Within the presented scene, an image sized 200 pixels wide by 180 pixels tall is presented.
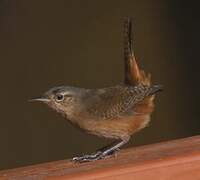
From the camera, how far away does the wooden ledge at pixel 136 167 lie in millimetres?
2074

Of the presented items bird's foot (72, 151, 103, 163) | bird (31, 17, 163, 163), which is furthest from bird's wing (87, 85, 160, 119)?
bird's foot (72, 151, 103, 163)

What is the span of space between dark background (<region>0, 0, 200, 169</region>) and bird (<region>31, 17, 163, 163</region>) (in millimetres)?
88

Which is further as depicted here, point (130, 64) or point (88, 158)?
point (130, 64)

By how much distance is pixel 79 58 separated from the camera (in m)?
2.64

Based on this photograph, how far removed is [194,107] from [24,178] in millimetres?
737

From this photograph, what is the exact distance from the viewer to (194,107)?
8.96 ft

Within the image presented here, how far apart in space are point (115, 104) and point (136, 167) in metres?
0.49

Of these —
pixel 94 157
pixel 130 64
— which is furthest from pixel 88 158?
pixel 130 64

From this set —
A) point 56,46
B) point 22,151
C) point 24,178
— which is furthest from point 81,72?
point 24,178

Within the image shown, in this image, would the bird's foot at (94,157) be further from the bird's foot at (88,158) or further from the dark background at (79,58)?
the dark background at (79,58)

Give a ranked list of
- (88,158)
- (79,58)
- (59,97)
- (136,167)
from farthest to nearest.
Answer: (79,58)
(59,97)
(88,158)
(136,167)

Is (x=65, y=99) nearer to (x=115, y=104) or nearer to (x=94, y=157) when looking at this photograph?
(x=115, y=104)

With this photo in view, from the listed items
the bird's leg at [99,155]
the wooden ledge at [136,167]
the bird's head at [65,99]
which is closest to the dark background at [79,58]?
the bird's head at [65,99]

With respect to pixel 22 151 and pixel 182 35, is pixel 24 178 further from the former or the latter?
pixel 182 35
